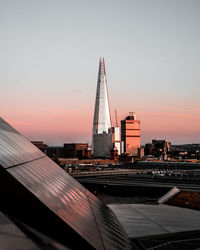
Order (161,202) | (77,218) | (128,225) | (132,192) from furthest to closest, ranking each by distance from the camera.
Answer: (132,192)
(161,202)
(128,225)
(77,218)

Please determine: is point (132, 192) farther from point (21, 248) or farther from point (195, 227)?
point (21, 248)

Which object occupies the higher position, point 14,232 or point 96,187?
point 14,232

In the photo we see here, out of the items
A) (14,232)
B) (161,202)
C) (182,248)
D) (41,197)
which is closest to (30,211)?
(41,197)

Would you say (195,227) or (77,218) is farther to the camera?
(195,227)

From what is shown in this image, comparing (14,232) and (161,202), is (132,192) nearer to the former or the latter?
(161,202)

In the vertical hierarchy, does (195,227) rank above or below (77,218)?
below

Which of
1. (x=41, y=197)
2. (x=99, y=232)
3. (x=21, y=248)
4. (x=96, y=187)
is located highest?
(x=41, y=197)

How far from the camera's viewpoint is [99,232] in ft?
43.7

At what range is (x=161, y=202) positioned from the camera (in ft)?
139

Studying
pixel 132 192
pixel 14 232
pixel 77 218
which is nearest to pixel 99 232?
pixel 77 218

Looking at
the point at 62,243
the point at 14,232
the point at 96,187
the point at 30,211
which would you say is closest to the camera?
the point at 14,232

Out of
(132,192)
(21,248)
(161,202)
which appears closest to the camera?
(21,248)

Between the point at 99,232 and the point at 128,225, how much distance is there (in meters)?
13.0

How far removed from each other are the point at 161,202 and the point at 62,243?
34500 millimetres
